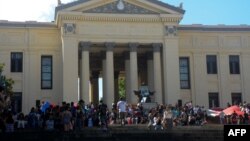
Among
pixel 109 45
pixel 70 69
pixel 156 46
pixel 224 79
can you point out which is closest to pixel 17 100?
pixel 70 69

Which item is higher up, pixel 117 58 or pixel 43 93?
pixel 117 58

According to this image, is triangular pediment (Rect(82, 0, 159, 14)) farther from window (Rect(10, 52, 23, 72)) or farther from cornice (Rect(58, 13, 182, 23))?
window (Rect(10, 52, 23, 72))

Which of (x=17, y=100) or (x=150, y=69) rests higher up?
(x=150, y=69)

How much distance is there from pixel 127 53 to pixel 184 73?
565cm

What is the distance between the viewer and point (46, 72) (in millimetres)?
44125

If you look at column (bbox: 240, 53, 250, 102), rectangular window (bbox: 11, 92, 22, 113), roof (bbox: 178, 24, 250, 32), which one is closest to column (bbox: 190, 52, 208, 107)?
roof (bbox: 178, 24, 250, 32)

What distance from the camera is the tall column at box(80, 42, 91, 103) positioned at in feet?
134

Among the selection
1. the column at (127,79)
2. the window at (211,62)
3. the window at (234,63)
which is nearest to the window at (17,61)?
the column at (127,79)

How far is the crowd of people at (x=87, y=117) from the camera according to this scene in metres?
24.6

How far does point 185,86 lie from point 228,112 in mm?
12732

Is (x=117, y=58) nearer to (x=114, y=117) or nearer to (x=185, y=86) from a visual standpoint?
(x=185, y=86)

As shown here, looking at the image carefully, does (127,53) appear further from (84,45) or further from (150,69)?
(84,45)

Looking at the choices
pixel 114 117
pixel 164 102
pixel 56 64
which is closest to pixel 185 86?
pixel 164 102

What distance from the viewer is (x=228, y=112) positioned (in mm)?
33375
